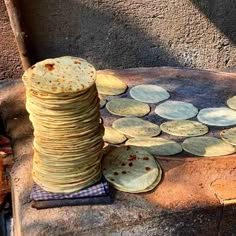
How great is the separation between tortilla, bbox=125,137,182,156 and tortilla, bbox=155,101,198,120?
28 cm

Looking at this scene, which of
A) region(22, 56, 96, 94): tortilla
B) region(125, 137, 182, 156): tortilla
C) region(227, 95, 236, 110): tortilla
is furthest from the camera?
region(227, 95, 236, 110): tortilla

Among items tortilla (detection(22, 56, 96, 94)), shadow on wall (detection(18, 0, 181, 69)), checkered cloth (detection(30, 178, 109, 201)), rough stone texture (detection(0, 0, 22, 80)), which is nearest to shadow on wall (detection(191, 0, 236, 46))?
shadow on wall (detection(18, 0, 181, 69))

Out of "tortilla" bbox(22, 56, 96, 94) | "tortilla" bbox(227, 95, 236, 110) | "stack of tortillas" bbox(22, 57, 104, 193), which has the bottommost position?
"tortilla" bbox(227, 95, 236, 110)

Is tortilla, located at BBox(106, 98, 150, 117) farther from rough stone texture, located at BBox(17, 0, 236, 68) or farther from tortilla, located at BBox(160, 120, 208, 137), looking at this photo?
rough stone texture, located at BBox(17, 0, 236, 68)

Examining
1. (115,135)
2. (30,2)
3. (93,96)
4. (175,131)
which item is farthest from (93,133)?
(30,2)

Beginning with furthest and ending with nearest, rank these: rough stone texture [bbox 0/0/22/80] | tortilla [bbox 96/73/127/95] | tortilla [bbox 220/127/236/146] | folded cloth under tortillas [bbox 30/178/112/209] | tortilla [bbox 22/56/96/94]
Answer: rough stone texture [bbox 0/0/22/80] → tortilla [bbox 96/73/127/95] → tortilla [bbox 220/127/236/146] → folded cloth under tortillas [bbox 30/178/112/209] → tortilla [bbox 22/56/96/94]

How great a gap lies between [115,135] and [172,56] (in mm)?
1326

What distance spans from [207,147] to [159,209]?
52cm

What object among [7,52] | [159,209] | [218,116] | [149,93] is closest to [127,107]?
[149,93]

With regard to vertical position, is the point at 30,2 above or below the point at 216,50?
above

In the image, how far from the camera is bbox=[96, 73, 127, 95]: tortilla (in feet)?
9.80

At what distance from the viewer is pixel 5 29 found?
11.3 feet

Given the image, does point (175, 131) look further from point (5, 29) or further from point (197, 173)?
point (5, 29)

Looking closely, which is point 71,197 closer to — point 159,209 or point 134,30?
point 159,209
